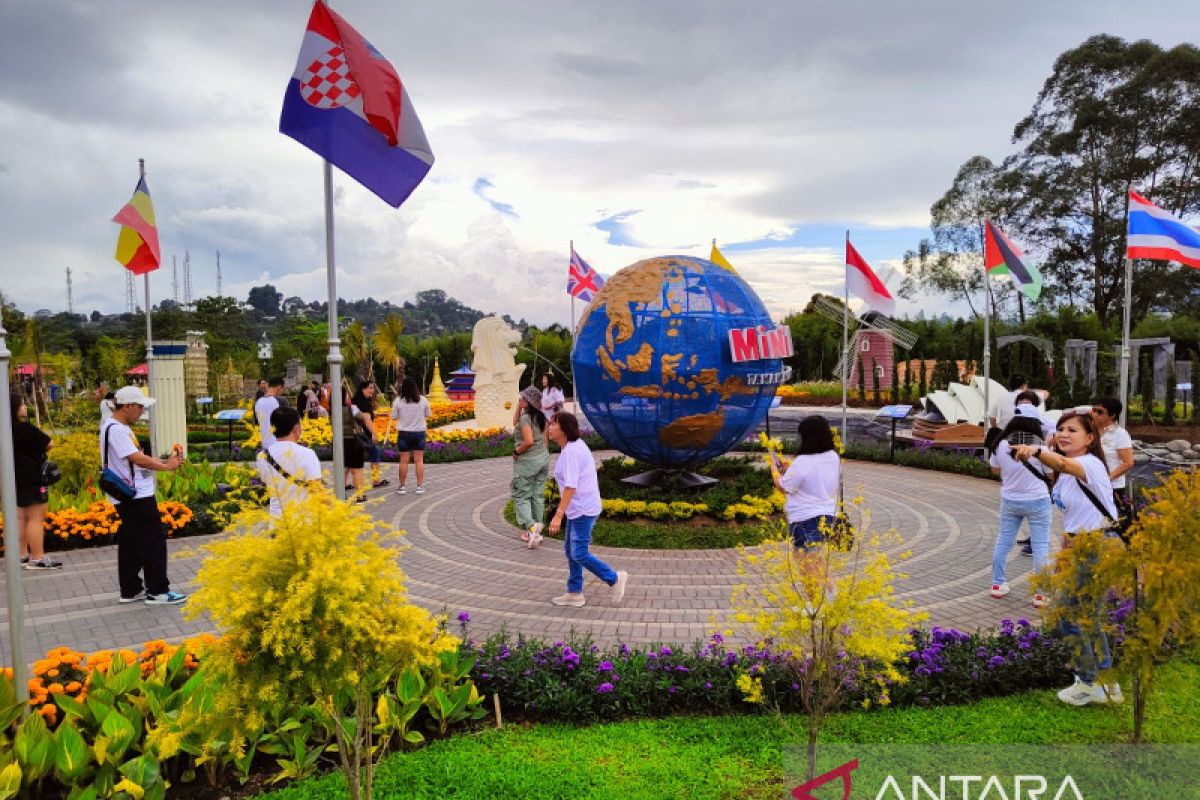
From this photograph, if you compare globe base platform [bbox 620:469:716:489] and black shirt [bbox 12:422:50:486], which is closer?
black shirt [bbox 12:422:50:486]

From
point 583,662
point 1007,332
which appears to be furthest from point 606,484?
point 1007,332

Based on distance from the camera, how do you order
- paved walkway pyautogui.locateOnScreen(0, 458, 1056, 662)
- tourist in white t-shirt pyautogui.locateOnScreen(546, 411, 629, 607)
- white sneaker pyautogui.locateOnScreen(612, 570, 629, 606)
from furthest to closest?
white sneaker pyautogui.locateOnScreen(612, 570, 629, 606) → tourist in white t-shirt pyautogui.locateOnScreen(546, 411, 629, 607) → paved walkway pyautogui.locateOnScreen(0, 458, 1056, 662)

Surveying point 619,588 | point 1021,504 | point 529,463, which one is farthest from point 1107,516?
point 529,463

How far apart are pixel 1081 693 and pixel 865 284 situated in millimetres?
10908

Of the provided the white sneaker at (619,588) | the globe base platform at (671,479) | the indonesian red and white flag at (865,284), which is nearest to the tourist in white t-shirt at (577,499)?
the white sneaker at (619,588)

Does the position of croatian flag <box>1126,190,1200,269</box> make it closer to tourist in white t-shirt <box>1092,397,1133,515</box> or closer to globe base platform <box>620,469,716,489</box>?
tourist in white t-shirt <box>1092,397,1133,515</box>

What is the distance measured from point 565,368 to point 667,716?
33480 millimetres

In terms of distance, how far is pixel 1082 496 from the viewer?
5.50m

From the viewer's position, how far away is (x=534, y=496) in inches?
387

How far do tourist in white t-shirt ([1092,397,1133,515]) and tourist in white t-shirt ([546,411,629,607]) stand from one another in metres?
4.67

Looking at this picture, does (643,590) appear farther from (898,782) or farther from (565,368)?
(565,368)

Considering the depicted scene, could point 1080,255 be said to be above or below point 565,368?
above

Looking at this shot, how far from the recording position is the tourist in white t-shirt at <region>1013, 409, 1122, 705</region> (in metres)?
5.04

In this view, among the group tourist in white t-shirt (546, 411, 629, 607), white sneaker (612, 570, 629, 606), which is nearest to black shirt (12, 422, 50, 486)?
tourist in white t-shirt (546, 411, 629, 607)
